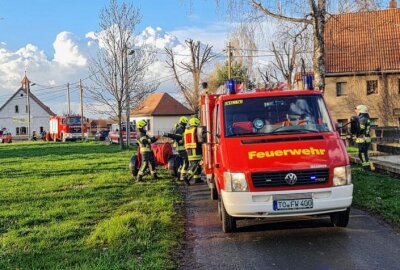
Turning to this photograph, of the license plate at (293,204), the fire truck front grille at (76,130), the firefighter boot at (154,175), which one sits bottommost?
the firefighter boot at (154,175)

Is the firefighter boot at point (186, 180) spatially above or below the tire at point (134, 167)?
below

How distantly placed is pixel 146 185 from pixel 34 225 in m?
5.25

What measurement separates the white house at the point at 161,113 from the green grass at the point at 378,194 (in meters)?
53.4

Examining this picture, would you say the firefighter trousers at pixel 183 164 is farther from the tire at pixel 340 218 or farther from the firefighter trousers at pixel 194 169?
the tire at pixel 340 218

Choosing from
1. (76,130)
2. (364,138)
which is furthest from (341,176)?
(76,130)

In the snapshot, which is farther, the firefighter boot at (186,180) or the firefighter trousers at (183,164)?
the firefighter trousers at (183,164)

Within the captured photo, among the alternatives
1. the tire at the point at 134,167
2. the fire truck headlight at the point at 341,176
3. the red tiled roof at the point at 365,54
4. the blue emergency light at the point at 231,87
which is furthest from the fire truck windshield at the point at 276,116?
the red tiled roof at the point at 365,54

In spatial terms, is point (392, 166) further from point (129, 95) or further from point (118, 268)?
point (129, 95)

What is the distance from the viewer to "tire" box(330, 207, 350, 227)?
7478mm

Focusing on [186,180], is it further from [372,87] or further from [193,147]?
[372,87]

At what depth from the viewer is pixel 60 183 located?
47.3 feet

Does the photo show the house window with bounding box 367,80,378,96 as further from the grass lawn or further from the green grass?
the grass lawn

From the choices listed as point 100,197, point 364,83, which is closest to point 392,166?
point 100,197

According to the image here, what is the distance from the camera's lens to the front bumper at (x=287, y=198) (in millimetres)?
6855
